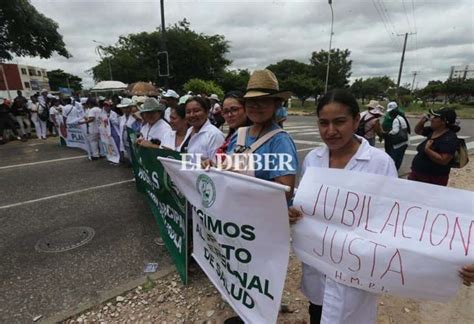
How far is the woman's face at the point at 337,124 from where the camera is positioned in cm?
155

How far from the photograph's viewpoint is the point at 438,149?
3.35 meters

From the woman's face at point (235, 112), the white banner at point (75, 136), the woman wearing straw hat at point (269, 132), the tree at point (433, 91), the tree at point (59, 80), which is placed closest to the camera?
the woman wearing straw hat at point (269, 132)

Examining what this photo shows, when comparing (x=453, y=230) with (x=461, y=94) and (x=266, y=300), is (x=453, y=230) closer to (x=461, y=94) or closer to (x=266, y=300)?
(x=266, y=300)

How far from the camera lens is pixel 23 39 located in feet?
40.3

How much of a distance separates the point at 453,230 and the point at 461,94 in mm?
71129

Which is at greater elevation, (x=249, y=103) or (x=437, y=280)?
(x=249, y=103)

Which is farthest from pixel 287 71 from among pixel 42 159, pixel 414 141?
pixel 42 159

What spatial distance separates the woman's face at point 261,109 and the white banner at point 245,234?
19.2 inches

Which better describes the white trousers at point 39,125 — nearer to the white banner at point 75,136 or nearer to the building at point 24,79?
the white banner at point 75,136

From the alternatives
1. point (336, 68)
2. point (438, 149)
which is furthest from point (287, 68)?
point (438, 149)

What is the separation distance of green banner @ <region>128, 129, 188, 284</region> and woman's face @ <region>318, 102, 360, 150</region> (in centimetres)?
148

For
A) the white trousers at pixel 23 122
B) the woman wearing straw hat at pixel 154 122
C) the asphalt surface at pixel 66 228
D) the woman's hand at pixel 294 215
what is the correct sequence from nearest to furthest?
the woman's hand at pixel 294 215 → the asphalt surface at pixel 66 228 → the woman wearing straw hat at pixel 154 122 → the white trousers at pixel 23 122

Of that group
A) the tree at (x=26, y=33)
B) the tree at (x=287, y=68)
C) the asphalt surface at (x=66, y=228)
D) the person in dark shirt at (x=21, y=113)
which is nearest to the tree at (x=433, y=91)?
the tree at (x=287, y=68)

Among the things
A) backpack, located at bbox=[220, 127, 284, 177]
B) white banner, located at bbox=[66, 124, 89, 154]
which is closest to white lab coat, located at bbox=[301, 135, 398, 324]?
backpack, located at bbox=[220, 127, 284, 177]
